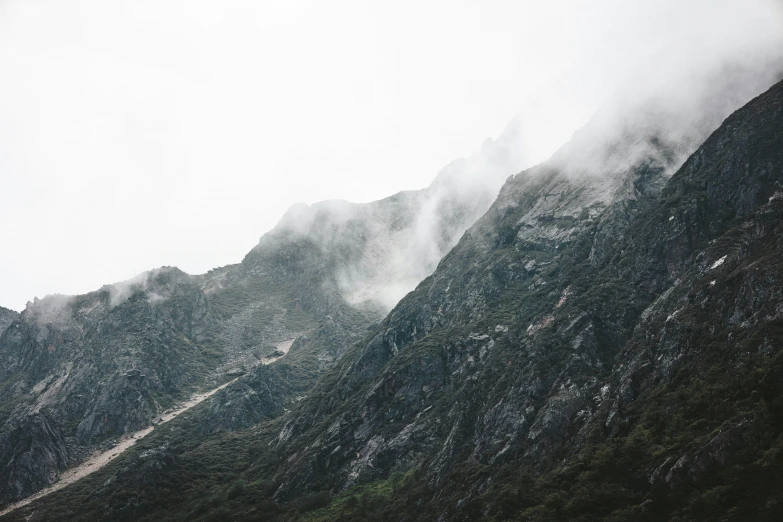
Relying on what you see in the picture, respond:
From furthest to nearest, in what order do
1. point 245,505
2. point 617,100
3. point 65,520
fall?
point 617,100
point 65,520
point 245,505

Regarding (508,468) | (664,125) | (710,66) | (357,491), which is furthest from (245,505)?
(710,66)

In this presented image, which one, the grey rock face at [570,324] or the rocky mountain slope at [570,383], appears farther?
the grey rock face at [570,324]

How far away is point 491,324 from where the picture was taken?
144m

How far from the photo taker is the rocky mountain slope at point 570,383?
65312 millimetres

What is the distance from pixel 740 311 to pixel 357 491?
81.5 metres

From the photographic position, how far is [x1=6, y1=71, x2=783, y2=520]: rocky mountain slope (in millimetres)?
65312

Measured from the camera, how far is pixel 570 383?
97688 mm

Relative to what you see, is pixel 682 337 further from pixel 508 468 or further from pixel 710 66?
pixel 710 66

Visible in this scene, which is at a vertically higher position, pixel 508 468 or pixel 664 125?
pixel 664 125

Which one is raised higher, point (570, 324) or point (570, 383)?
point (570, 324)

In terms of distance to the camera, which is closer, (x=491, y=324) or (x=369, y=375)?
(x=491, y=324)

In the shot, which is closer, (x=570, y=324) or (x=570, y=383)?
(x=570, y=383)

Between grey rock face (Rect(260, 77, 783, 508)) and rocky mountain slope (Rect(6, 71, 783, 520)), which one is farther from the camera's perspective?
grey rock face (Rect(260, 77, 783, 508))

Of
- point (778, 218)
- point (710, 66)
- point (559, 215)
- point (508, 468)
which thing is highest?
point (710, 66)
